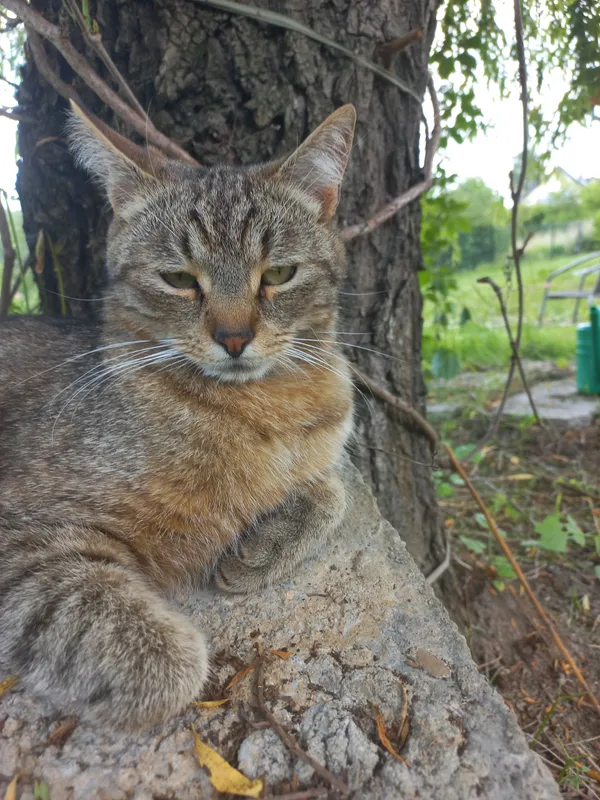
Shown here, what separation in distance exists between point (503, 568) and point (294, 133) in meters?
2.16

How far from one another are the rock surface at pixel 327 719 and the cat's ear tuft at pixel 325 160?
49.9 inches

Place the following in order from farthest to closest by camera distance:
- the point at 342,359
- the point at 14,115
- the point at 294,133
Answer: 1. the point at 14,115
2. the point at 294,133
3. the point at 342,359

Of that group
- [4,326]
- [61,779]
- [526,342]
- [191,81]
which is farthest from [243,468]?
[526,342]

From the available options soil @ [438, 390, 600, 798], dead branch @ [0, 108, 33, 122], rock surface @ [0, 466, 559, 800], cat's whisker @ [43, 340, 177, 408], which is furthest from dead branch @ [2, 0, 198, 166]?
soil @ [438, 390, 600, 798]

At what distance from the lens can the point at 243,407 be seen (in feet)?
5.84

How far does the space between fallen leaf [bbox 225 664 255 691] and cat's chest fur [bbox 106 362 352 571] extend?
374mm

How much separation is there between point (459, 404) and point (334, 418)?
3.30 m

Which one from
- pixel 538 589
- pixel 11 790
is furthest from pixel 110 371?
pixel 538 589

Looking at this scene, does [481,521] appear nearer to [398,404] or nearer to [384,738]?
[398,404]

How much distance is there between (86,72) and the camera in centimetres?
200

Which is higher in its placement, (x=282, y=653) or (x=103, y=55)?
(x=103, y=55)

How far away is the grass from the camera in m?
6.11

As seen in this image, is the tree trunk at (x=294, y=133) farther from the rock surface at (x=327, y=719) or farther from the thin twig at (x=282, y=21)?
the rock surface at (x=327, y=719)

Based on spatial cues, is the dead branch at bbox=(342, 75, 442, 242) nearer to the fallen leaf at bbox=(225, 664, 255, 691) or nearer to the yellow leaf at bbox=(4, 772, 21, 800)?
the fallen leaf at bbox=(225, 664, 255, 691)
